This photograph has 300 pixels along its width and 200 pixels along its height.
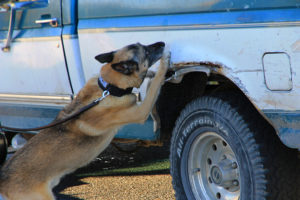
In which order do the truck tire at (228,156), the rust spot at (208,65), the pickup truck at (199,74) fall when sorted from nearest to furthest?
the pickup truck at (199,74)
the truck tire at (228,156)
the rust spot at (208,65)

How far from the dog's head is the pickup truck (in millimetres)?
80

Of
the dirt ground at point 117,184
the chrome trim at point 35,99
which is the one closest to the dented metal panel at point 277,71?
the dirt ground at point 117,184

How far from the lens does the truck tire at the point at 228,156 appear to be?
2938 millimetres

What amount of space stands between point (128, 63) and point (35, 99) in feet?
4.43

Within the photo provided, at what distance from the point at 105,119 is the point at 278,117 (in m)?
1.48

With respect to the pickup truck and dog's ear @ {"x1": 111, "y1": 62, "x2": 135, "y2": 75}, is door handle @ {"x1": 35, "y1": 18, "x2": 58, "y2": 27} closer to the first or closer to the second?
the pickup truck

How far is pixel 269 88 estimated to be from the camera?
2.80 metres

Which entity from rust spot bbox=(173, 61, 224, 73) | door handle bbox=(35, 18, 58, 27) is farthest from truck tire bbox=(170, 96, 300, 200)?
door handle bbox=(35, 18, 58, 27)

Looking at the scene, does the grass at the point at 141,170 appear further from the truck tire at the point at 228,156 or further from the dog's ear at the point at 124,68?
the dog's ear at the point at 124,68

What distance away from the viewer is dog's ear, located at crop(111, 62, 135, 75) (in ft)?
11.9

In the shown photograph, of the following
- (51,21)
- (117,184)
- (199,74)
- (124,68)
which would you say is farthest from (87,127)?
(117,184)

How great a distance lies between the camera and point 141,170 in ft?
17.6

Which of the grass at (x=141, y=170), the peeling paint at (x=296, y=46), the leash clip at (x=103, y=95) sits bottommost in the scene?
the grass at (x=141, y=170)

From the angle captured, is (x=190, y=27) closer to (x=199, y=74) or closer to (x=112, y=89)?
(x=199, y=74)
